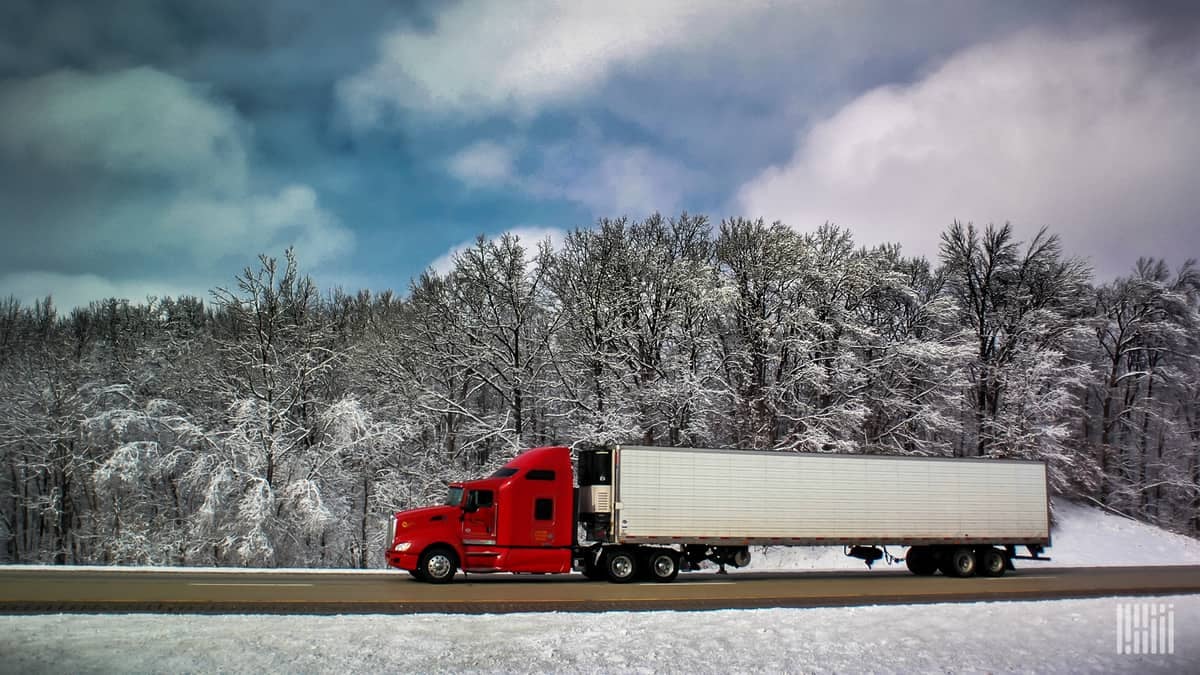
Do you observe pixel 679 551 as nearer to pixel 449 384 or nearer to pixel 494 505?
pixel 494 505

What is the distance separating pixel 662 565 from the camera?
904 inches

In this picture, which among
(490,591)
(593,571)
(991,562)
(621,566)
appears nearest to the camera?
(490,591)

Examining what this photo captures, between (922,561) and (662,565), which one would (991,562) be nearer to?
(922,561)

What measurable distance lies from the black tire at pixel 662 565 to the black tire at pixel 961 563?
9305mm

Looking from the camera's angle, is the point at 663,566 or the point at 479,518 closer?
the point at 479,518

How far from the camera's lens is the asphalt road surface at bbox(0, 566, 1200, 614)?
51.4 feet

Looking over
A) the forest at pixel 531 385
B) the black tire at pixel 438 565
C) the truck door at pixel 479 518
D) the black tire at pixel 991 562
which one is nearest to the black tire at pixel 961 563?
the black tire at pixel 991 562

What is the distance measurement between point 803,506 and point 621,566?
226 inches

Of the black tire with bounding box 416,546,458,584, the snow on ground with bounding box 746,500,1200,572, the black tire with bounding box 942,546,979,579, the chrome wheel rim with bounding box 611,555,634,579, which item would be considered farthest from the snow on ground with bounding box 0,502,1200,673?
the snow on ground with bounding box 746,500,1200,572

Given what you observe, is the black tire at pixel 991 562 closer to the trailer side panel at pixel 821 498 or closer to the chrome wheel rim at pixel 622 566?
the trailer side panel at pixel 821 498

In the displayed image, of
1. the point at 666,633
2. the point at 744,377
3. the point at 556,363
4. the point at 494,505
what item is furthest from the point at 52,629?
the point at 744,377

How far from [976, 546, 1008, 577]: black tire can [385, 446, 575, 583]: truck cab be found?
13514mm

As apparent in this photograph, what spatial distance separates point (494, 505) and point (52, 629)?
11.3 metres

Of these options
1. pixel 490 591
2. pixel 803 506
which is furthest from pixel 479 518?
pixel 803 506
